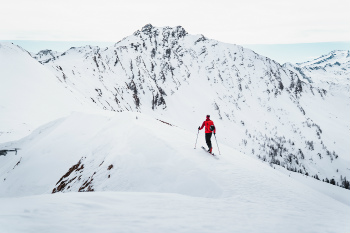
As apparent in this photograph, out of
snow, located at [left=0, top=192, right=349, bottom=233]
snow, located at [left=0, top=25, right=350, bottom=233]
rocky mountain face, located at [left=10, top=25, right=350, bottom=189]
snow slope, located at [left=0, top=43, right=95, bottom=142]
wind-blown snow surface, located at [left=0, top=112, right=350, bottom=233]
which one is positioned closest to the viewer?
snow, located at [left=0, top=192, right=349, bottom=233]

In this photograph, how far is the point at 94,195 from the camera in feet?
29.5

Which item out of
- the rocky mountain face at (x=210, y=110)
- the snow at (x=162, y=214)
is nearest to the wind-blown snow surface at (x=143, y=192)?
the snow at (x=162, y=214)

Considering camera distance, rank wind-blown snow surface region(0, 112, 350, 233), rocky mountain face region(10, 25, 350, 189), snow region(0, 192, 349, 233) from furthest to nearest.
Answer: rocky mountain face region(10, 25, 350, 189) → wind-blown snow surface region(0, 112, 350, 233) → snow region(0, 192, 349, 233)

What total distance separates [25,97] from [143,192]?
35710 millimetres

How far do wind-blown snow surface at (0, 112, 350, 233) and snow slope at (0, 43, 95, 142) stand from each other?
1245cm

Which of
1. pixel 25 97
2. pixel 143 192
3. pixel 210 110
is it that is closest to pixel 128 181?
pixel 143 192

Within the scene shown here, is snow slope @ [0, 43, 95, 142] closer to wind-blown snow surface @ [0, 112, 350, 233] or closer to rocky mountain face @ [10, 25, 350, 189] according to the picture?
wind-blown snow surface @ [0, 112, 350, 233]

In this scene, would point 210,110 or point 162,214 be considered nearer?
point 162,214

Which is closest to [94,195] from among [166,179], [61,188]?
[166,179]

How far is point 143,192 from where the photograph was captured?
10.0m

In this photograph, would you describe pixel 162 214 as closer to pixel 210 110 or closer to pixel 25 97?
pixel 25 97

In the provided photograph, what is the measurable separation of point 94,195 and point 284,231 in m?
6.79

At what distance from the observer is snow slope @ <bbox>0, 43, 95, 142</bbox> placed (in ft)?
97.3

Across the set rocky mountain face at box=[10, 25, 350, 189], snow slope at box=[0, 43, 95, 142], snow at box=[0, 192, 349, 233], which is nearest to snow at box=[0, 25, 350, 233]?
snow at box=[0, 192, 349, 233]
